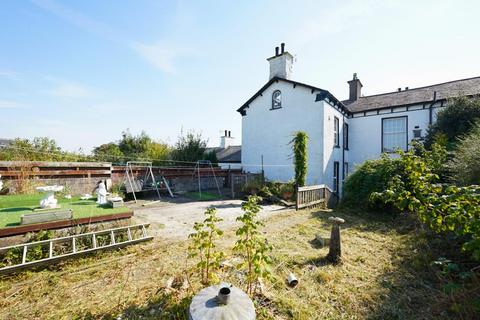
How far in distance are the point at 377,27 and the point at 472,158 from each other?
3.99 meters

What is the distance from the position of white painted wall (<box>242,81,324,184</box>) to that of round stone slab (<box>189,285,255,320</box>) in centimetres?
1009

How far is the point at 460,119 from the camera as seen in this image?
32.3ft

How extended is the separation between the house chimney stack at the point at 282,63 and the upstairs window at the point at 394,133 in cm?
682

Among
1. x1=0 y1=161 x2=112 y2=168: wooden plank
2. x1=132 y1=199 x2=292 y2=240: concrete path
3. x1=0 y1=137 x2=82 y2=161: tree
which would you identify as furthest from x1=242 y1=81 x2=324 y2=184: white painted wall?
x1=0 y1=137 x2=82 y2=161: tree

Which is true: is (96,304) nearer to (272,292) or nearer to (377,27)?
(272,292)

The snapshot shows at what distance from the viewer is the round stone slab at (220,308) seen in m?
1.59

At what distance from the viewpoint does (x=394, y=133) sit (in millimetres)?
13117

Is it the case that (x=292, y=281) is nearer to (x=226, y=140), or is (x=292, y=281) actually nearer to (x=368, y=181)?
(x=368, y=181)

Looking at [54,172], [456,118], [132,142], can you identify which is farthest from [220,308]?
[132,142]

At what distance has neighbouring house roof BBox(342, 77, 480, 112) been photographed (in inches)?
463

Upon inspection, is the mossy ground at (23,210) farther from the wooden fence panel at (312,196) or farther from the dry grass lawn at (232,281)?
the wooden fence panel at (312,196)

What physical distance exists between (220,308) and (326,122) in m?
11.7

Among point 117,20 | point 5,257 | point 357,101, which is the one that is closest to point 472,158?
point 5,257

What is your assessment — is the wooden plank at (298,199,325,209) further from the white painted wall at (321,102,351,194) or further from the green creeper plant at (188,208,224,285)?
the green creeper plant at (188,208,224,285)
